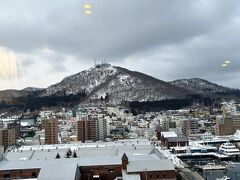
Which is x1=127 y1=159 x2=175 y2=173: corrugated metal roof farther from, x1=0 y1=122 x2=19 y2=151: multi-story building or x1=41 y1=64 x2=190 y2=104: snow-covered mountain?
x1=41 y1=64 x2=190 y2=104: snow-covered mountain

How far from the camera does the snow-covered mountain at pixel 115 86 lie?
128 m

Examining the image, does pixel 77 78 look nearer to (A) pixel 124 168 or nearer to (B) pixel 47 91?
(B) pixel 47 91

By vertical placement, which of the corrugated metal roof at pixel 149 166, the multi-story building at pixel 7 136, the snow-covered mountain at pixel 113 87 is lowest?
the corrugated metal roof at pixel 149 166

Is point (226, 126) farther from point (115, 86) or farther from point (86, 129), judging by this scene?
point (115, 86)

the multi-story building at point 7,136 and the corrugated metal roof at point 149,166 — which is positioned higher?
the multi-story building at point 7,136

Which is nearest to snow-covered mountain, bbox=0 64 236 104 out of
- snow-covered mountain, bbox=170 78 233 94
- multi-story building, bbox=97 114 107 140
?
snow-covered mountain, bbox=170 78 233 94

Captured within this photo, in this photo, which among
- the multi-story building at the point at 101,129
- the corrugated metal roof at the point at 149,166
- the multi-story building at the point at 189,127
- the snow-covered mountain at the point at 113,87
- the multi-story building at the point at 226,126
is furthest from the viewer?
the snow-covered mountain at the point at 113,87

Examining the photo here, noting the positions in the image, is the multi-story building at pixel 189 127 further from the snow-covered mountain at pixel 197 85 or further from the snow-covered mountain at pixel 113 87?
the snow-covered mountain at pixel 197 85

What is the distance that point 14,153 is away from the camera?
96.2ft

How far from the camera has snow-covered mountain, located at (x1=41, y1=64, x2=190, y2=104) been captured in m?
128

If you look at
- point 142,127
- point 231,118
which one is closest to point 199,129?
point 231,118

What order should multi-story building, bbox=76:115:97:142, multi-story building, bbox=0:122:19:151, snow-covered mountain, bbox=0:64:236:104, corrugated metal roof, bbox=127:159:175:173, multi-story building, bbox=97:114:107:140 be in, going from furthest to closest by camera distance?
snow-covered mountain, bbox=0:64:236:104 → multi-story building, bbox=97:114:107:140 → multi-story building, bbox=76:115:97:142 → multi-story building, bbox=0:122:19:151 → corrugated metal roof, bbox=127:159:175:173

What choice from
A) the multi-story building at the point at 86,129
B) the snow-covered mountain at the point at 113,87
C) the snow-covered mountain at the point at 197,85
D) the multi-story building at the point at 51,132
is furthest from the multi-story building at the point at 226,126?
the snow-covered mountain at the point at 197,85

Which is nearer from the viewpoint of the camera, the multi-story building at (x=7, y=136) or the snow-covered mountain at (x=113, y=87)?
the multi-story building at (x=7, y=136)
